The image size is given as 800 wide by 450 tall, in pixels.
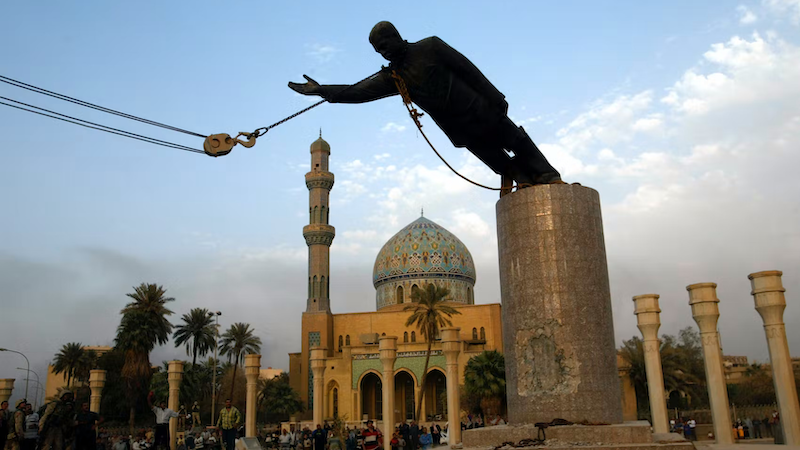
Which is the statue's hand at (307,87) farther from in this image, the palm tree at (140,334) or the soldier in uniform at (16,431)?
the palm tree at (140,334)

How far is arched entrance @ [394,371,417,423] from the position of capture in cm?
4550

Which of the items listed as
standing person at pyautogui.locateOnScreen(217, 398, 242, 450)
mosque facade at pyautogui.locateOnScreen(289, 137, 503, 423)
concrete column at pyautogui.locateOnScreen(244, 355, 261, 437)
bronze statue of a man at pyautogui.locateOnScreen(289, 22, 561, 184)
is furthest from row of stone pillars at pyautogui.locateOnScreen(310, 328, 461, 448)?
mosque facade at pyautogui.locateOnScreen(289, 137, 503, 423)

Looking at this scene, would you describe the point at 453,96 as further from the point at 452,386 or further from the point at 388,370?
the point at 388,370

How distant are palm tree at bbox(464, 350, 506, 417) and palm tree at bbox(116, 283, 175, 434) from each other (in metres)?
18.8

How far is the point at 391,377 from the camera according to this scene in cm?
2362

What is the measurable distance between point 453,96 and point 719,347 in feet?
39.5

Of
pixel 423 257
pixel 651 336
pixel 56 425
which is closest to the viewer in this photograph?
pixel 56 425

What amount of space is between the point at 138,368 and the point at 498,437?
37291mm

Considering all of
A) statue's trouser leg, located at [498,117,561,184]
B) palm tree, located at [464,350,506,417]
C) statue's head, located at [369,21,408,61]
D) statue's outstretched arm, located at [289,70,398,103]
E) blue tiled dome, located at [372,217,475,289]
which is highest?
blue tiled dome, located at [372,217,475,289]

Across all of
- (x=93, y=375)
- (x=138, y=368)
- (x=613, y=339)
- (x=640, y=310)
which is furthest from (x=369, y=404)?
(x=613, y=339)

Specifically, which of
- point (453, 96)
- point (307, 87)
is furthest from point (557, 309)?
point (307, 87)

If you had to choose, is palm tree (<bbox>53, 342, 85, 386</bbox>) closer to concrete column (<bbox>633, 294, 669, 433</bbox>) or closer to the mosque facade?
the mosque facade

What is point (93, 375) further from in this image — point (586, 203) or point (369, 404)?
point (586, 203)

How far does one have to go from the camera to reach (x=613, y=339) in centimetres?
662
